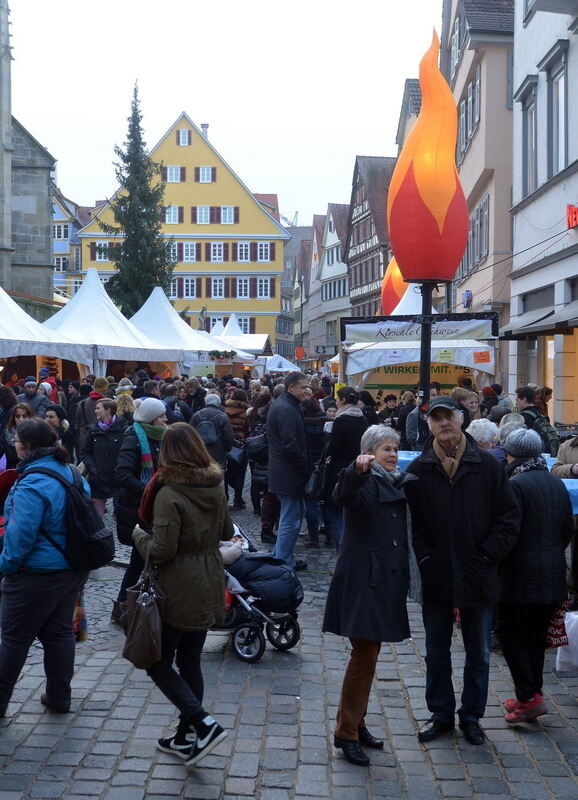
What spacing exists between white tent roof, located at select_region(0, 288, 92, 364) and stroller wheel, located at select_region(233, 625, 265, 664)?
10673 mm

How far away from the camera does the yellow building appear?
2554 inches

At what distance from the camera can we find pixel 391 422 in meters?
14.1

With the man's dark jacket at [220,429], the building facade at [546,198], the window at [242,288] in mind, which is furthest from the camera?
the window at [242,288]

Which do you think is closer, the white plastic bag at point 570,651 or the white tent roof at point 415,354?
the white plastic bag at point 570,651

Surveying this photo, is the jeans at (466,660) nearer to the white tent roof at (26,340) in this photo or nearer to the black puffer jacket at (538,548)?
the black puffer jacket at (538,548)

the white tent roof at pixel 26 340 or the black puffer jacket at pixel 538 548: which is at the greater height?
the white tent roof at pixel 26 340

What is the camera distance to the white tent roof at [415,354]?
14281 mm

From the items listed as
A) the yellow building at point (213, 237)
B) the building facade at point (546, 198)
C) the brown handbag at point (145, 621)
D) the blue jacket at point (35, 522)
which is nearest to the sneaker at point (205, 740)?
the brown handbag at point (145, 621)

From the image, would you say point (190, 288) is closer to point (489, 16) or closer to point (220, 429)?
point (489, 16)

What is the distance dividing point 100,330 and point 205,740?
17408mm

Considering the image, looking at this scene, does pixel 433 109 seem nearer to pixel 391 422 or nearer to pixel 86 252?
pixel 391 422

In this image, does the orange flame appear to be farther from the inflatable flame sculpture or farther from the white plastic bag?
the white plastic bag

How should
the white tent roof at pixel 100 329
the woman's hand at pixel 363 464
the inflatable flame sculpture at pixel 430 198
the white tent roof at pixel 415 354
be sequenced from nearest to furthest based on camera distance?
the woman's hand at pixel 363 464, the inflatable flame sculpture at pixel 430 198, the white tent roof at pixel 415 354, the white tent roof at pixel 100 329

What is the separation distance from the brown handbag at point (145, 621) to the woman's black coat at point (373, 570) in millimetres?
865
